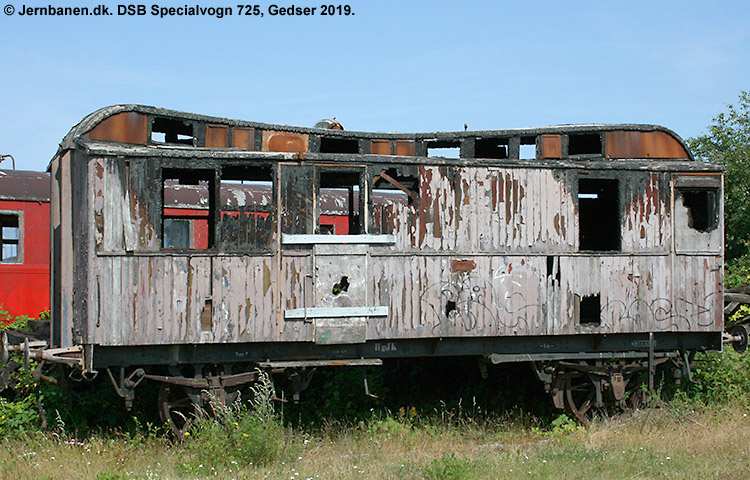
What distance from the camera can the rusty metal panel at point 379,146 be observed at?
1194 cm

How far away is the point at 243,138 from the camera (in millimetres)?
11172

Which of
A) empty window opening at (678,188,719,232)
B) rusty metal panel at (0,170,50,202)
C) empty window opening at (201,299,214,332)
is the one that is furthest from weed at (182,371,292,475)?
rusty metal panel at (0,170,50,202)

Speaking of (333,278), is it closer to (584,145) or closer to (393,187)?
(393,187)

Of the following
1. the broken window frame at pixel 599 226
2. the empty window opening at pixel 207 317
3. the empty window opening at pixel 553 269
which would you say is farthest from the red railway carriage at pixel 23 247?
the broken window frame at pixel 599 226

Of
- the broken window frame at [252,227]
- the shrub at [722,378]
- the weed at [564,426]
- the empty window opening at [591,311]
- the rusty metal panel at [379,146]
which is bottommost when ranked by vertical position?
the weed at [564,426]

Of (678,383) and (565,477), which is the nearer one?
(565,477)

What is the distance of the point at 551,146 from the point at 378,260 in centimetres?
379

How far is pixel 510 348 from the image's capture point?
10.8 meters

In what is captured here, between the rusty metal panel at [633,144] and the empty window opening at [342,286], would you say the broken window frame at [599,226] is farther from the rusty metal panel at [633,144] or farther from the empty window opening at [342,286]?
the empty window opening at [342,286]

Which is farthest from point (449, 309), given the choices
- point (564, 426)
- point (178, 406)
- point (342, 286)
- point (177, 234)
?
point (177, 234)

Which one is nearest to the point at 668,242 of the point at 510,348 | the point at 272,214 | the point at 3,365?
the point at 510,348

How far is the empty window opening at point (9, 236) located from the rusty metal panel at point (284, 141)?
7032 mm

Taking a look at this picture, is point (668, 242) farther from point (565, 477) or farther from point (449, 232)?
point (565, 477)

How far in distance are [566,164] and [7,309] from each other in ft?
37.0
